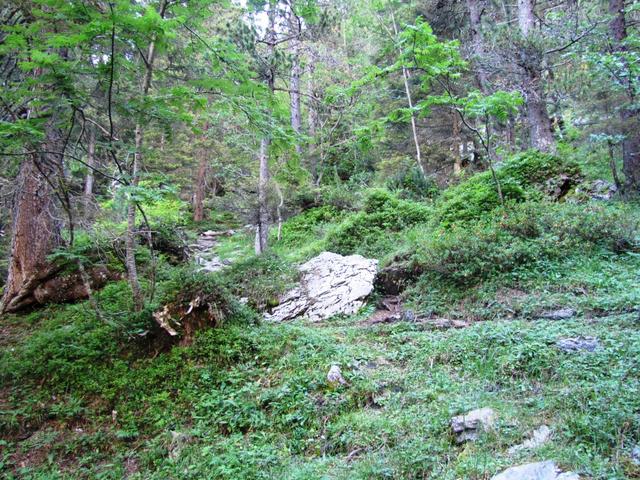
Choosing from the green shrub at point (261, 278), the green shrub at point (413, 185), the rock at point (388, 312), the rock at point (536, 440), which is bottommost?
the rock at point (388, 312)

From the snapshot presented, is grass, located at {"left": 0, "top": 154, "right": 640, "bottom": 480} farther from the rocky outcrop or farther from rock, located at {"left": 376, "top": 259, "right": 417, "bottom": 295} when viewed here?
the rocky outcrop

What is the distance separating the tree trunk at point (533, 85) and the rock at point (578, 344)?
7.11 m

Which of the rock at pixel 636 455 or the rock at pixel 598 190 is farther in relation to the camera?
the rock at pixel 598 190

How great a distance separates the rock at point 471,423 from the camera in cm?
303

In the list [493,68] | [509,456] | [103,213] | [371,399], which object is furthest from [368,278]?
[493,68]

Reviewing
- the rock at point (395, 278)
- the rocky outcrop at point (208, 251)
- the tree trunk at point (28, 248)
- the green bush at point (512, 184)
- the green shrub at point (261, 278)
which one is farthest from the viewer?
the rocky outcrop at point (208, 251)

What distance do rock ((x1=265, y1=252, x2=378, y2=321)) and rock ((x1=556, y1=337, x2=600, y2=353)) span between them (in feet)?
11.4

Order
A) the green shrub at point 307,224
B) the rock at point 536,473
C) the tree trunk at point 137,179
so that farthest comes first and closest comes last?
the green shrub at point 307,224 < the tree trunk at point 137,179 < the rock at point 536,473

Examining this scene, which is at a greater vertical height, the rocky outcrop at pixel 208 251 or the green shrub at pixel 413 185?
the green shrub at pixel 413 185

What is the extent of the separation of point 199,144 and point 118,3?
14.5m

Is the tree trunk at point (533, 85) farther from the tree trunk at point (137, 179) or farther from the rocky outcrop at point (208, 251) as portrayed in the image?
the rocky outcrop at point (208, 251)

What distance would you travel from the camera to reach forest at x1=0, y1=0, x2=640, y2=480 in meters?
3.30

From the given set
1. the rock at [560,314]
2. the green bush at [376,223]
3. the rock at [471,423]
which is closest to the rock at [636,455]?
the rock at [471,423]

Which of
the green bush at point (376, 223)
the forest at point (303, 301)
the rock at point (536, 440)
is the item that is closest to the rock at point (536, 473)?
the forest at point (303, 301)
